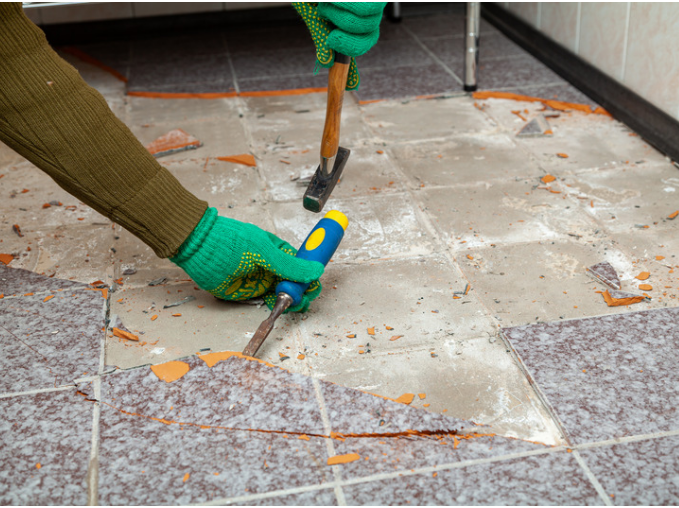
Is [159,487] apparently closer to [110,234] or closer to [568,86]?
[110,234]

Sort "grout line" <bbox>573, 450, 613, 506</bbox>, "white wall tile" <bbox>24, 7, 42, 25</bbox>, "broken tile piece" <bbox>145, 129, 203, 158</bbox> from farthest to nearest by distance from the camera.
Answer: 1. "white wall tile" <bbox>24, 7, 42, 25</bbox>
2. "broken tile piece" <bbox>145, 129, 203, 158</bbox>
3. "grout line" <bbox>573, 450, 613, 506</bbox>

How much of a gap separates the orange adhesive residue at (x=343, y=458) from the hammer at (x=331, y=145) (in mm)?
775

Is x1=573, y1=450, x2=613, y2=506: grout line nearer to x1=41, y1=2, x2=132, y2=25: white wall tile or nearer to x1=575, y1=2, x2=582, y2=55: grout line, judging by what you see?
x1=575, y1=2, x2=582, y2=55: grout line

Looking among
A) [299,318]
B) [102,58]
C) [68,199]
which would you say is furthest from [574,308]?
[102,58]

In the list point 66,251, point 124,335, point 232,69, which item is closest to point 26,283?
point 66,251

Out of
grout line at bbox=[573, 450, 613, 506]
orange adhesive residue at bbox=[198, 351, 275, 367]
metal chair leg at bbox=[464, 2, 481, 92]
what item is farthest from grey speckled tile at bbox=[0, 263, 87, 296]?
metal chair leg at bbox=[464, 2, 481, 92]

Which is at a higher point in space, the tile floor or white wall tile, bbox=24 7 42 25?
white wall tile, bbox=24 7 42 25

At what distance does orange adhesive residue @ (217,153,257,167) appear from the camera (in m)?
2.61

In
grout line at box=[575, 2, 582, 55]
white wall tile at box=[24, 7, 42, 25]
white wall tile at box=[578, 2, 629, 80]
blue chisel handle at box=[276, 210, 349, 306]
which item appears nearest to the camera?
blue chisel handle at box=[276, 210, 349, 306]

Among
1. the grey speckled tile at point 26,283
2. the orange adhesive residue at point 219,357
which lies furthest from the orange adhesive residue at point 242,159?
the orange adhesive residue at point 219,357

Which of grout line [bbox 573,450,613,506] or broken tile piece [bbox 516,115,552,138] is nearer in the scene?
grout line [bbox 573,450,613,506]

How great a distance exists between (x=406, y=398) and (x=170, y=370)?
55 cm

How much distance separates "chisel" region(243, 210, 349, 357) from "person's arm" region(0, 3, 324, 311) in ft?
0.10

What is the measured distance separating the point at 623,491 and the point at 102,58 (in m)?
3.61
